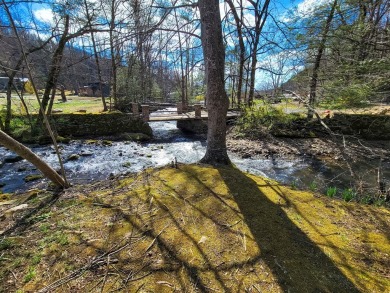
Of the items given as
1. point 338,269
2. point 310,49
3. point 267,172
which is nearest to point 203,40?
point 310,49

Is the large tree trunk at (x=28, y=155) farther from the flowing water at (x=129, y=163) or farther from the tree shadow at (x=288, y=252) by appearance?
the tree shadow at (x=288, y=252)

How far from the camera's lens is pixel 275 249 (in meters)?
1.58

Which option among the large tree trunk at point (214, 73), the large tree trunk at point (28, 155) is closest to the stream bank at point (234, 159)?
the large tree trunk at point (214, 73)

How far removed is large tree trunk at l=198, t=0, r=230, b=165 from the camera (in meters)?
3.01

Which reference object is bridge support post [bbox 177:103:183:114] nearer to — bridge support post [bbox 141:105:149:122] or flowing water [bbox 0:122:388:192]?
bridge support post [bbox 141:105:149:122]

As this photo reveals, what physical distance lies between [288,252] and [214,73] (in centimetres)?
252

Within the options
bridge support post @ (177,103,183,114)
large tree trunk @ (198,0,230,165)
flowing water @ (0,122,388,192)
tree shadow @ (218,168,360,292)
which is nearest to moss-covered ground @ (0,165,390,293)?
tree shadow @ (218,168,360,292)

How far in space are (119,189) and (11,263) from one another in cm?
129

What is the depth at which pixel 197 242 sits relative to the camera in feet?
5.55

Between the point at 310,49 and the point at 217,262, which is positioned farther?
the point at 310,49

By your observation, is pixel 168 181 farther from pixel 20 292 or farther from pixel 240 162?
pixel 240 162

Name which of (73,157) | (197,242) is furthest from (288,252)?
(73,157)

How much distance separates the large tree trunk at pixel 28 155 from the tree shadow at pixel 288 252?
2.69 metres

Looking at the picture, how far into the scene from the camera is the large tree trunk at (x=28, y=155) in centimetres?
255
